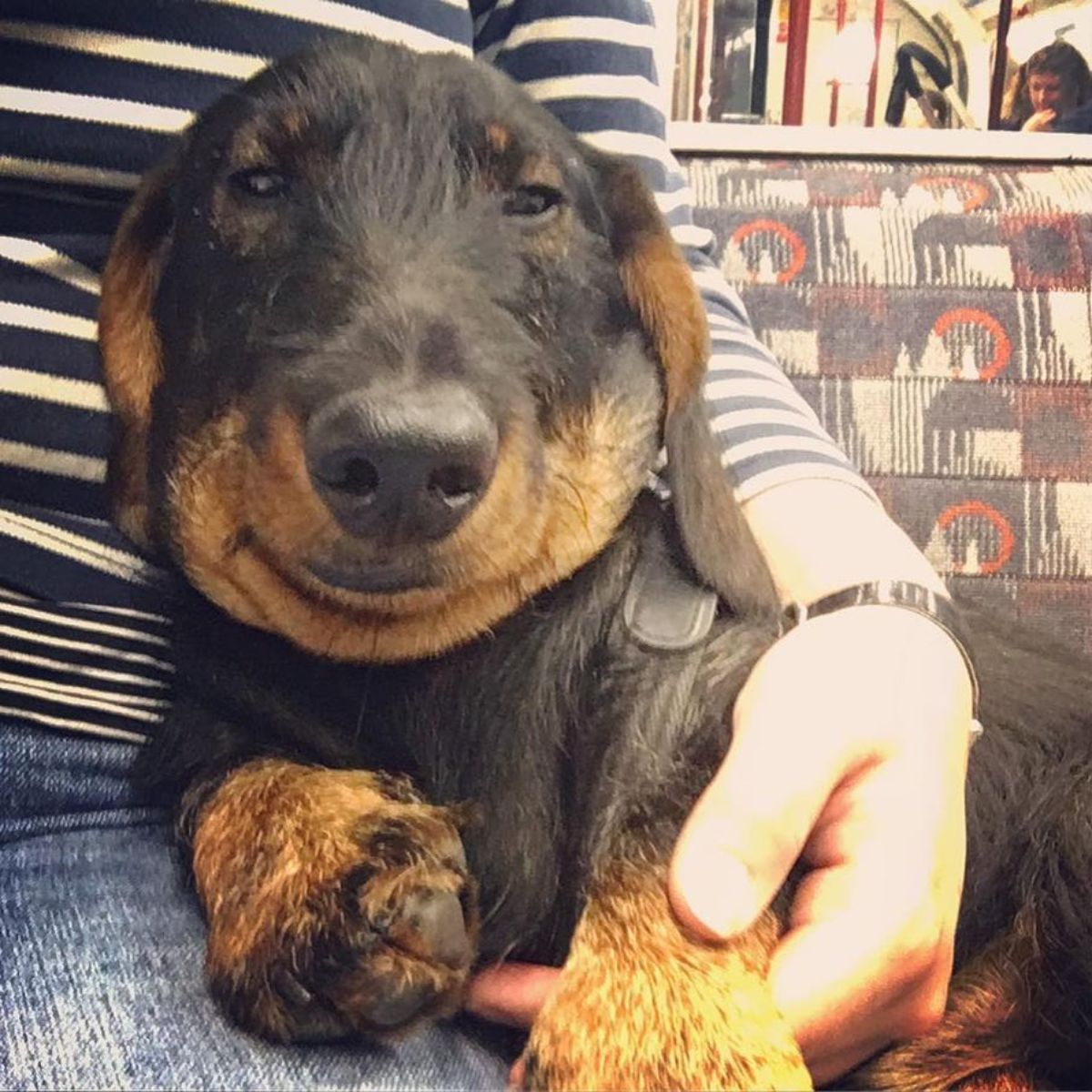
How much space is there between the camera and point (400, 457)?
2.75ft

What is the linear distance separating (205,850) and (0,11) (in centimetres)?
80

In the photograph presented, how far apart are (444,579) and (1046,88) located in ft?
7.79

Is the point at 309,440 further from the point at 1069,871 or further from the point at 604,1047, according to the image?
the point at 1069,871

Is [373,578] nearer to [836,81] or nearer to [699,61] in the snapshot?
[699,61]

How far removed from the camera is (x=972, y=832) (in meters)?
1.32

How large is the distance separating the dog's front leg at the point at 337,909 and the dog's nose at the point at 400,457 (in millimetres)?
262

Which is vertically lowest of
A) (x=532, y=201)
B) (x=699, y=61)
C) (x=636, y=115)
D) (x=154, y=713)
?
(x=154, y=713)

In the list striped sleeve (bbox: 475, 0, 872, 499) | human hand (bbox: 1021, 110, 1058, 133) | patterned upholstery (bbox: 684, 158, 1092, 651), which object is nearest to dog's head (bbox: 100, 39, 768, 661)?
striped sleeve (bbox: 475, 0, 872, 499)

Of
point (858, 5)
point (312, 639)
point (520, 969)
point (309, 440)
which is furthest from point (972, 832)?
point (858, 5)

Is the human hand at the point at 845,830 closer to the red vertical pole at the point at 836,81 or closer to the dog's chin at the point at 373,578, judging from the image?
the dog's chin at the point at 373,578

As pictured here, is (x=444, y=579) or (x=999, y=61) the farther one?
(x=999, y=61)

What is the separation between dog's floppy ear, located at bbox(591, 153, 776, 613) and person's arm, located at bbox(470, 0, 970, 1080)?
88 millimetres

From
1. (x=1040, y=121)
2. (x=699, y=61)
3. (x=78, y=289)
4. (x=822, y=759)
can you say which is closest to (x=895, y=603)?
(x=822, y=759)

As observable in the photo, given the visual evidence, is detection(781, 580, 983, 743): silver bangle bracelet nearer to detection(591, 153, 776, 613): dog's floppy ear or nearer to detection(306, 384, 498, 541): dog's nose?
detection(591, 153, 776, 613): dog's floppy ear
